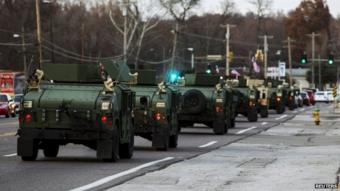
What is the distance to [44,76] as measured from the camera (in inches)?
786

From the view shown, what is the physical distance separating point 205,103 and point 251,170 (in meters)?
15.2

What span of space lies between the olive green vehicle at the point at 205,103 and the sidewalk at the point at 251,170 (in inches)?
215

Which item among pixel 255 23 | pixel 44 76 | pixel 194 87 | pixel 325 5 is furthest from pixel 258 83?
pixel 325 5

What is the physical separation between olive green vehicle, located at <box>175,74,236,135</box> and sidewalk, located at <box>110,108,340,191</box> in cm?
547

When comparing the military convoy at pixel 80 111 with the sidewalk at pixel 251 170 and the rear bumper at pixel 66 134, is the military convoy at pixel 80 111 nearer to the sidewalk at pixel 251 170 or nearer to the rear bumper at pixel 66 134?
the rear bumper at pixel 66 134

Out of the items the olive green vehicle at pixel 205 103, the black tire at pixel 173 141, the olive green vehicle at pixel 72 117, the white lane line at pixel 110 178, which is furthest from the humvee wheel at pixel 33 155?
the olive green vehicle at pixel 205 103

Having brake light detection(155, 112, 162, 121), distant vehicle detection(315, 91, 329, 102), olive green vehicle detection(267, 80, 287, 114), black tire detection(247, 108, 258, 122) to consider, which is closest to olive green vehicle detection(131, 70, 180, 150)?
brake light detection(155, 112, 162, 121)

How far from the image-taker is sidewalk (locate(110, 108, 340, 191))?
14.6 m

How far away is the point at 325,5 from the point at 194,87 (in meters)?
120

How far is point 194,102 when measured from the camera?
107 ft

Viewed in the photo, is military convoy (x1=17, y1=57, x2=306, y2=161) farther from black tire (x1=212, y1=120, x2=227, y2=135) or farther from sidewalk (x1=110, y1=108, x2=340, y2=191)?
black tire (x1=212, y1=120, x2=227, y2=135)

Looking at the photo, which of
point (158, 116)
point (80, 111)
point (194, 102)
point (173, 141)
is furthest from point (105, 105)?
point (194, 102)

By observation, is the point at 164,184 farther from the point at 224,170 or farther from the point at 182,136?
the point at 182,136

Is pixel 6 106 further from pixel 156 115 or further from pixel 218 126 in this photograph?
pixel 156 115
